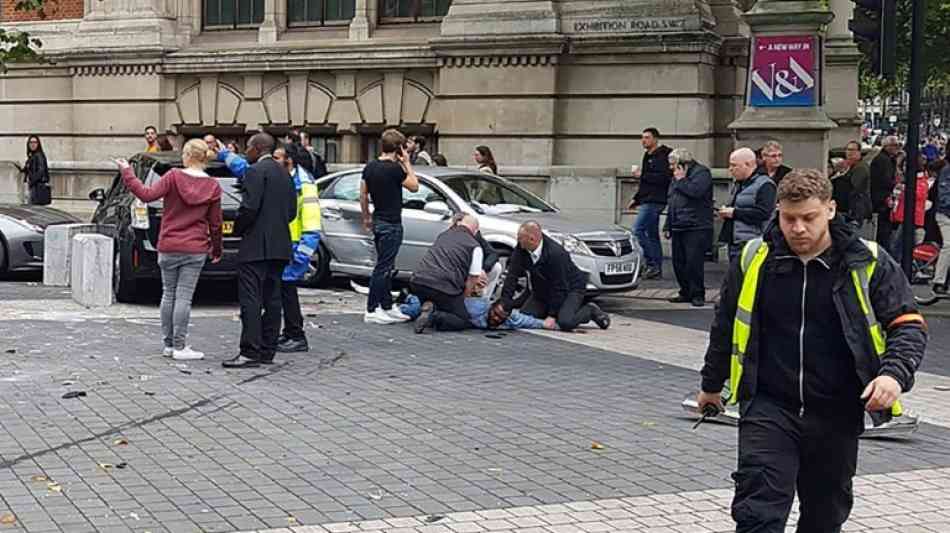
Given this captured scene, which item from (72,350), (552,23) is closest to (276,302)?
(72,350)

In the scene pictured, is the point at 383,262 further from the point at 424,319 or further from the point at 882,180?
the point at 882,180

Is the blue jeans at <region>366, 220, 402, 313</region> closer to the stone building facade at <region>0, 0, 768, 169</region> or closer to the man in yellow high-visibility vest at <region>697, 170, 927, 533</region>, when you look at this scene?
the man in yellow high-visibility vest at <region>697, 170, 927, 533</region>

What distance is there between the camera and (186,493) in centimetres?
669

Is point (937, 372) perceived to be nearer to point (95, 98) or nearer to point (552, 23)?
point (552, 23)

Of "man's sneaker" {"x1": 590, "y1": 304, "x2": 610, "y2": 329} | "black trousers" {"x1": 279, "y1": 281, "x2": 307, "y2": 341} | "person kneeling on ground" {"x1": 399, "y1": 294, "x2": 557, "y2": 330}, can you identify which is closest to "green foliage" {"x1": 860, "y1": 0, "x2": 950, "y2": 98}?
"man's sneaker" {"x1": 590, "y1": 304, "x2": 610, "y2": 329}

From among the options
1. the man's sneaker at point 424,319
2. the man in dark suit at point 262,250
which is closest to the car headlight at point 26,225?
the man's sneaker at point 424,319

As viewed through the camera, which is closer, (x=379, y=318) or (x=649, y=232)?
(x=379, y=318)

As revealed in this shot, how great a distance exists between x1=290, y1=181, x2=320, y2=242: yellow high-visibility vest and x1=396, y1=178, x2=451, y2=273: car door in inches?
155

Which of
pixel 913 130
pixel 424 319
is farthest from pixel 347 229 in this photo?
pixel 913 130

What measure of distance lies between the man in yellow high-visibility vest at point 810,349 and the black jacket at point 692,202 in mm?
9885

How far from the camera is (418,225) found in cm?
1527

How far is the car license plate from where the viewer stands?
14355 mm

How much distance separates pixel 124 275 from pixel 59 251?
1921 mm

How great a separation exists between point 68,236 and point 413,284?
15.8ft
